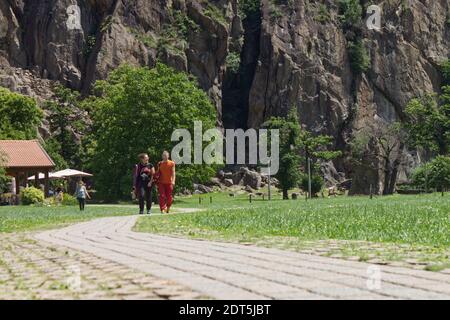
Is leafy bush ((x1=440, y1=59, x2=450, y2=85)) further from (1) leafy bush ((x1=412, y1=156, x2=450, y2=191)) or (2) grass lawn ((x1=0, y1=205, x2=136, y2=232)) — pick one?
(2) grass lawn ((x1=0, y1=205, x2=136, y2=232))

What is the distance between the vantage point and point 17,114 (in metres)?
78.1

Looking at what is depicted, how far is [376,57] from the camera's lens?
102375mm

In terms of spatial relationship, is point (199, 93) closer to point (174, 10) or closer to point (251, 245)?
point (174, 10)

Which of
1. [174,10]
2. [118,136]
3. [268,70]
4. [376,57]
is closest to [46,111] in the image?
[174,10]

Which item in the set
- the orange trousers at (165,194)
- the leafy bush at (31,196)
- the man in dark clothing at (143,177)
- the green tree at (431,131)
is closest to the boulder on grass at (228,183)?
the green tree at (431,131)

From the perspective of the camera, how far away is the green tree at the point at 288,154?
68562 mm

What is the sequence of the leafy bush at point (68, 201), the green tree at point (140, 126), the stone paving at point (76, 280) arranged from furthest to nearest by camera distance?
the green tree at point (140, 126)
the leafy bush at point (68, 201)
the stone paving at point (76, 280)

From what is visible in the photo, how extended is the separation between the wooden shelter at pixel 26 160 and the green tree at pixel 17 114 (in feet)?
39.7

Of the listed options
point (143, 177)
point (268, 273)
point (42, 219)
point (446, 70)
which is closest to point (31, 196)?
point (42, 219)

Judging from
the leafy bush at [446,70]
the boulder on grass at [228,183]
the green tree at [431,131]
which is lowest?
the boulder on grass at [228,183]

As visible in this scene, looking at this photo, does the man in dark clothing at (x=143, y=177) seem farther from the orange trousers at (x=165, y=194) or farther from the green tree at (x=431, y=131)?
the green tree at (x=431, y=131)

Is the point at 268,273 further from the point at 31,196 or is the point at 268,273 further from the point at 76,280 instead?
the point at 31,196

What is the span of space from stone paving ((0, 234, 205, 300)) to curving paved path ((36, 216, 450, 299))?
0.18 m

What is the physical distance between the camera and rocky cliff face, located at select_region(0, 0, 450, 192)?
91375 mm
